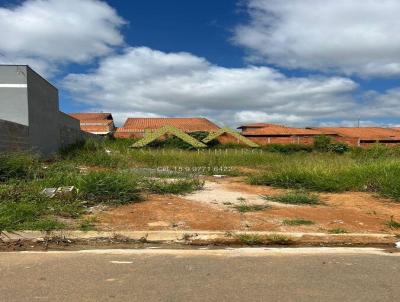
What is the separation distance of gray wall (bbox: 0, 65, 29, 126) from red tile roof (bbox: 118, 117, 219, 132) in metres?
35.1

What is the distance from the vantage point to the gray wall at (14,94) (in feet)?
48.3

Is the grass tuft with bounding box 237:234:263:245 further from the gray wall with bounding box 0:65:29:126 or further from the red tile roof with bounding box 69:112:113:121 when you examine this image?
the red tile roof with bounding box 69:112:113:121

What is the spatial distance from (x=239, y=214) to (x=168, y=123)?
4642 cm

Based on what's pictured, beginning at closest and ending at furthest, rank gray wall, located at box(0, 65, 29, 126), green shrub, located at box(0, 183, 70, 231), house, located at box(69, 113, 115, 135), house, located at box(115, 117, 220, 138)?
green shrub, located at box(0, 183, 70, 231) → gray wall, located at box(0, 65, 29, 126) → house, located at box(69, 113, 115, 135) → house, located at box(115, 117, 220, 138)

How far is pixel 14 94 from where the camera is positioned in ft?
48.8

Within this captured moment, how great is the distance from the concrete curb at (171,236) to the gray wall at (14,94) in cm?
1000

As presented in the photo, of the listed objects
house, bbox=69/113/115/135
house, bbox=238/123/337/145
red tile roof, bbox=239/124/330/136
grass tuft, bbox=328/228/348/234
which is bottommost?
grass tuft, bbox=328/228/348/234

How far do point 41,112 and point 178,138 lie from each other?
63.3 feet

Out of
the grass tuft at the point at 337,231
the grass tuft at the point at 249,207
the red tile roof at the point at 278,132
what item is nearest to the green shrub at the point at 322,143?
the red tile roof at the point at 278,132

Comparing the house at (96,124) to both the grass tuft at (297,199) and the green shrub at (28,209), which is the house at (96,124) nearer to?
the grass tuft at (297,199)

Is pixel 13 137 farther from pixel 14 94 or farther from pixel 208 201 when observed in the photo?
pixel 208 201

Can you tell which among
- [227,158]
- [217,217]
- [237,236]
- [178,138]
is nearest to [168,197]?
[217,217]

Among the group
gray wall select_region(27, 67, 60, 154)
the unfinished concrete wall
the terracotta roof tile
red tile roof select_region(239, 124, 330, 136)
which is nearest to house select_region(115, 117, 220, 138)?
the terracotta roof tile

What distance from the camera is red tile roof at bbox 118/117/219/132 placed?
51469mm
